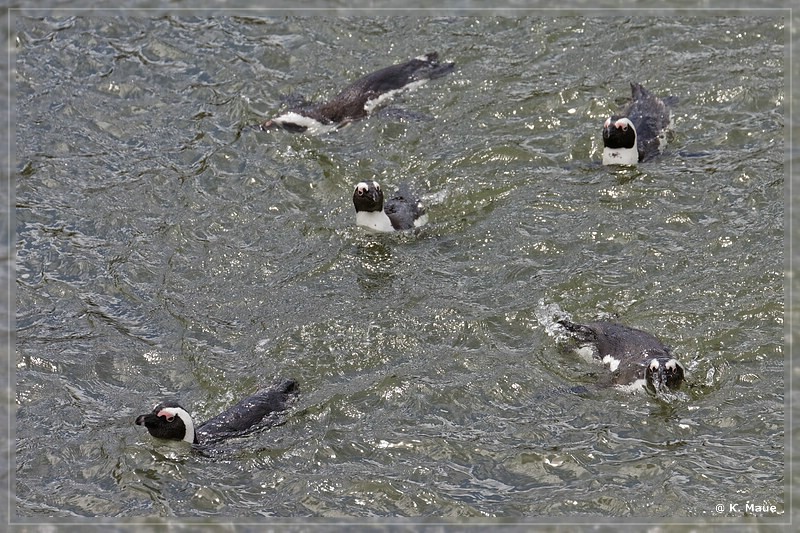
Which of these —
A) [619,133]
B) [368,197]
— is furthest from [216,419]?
[619,133]

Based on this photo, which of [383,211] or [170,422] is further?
[383,211]

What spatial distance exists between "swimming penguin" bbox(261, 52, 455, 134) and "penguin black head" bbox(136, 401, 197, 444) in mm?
5018

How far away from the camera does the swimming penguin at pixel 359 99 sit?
44.2ft

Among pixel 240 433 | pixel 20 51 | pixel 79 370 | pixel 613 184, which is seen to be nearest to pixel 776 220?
pixel 613 184

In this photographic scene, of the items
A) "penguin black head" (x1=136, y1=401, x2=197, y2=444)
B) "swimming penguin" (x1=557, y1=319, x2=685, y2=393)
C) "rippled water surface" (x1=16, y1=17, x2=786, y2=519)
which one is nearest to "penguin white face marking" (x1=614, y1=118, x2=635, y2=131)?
"rippled water surface" (x1=16, y1=17, x2=786, y2=519)

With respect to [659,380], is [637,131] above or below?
above

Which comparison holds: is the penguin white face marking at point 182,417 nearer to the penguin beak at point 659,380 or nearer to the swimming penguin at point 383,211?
the swimming penguin at point 383,211

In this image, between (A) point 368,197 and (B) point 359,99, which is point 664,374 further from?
(B) point 359,99

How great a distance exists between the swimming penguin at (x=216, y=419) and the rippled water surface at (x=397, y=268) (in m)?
0.12

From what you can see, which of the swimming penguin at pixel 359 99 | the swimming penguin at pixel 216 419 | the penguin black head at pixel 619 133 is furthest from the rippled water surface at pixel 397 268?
the penguin black head at pixel 619 133

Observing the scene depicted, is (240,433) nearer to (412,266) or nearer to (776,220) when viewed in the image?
(412,266)

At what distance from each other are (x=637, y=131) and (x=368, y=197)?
3186mm

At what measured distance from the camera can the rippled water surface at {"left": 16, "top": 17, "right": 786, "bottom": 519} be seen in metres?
9.02

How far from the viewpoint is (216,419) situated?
31.3ft
